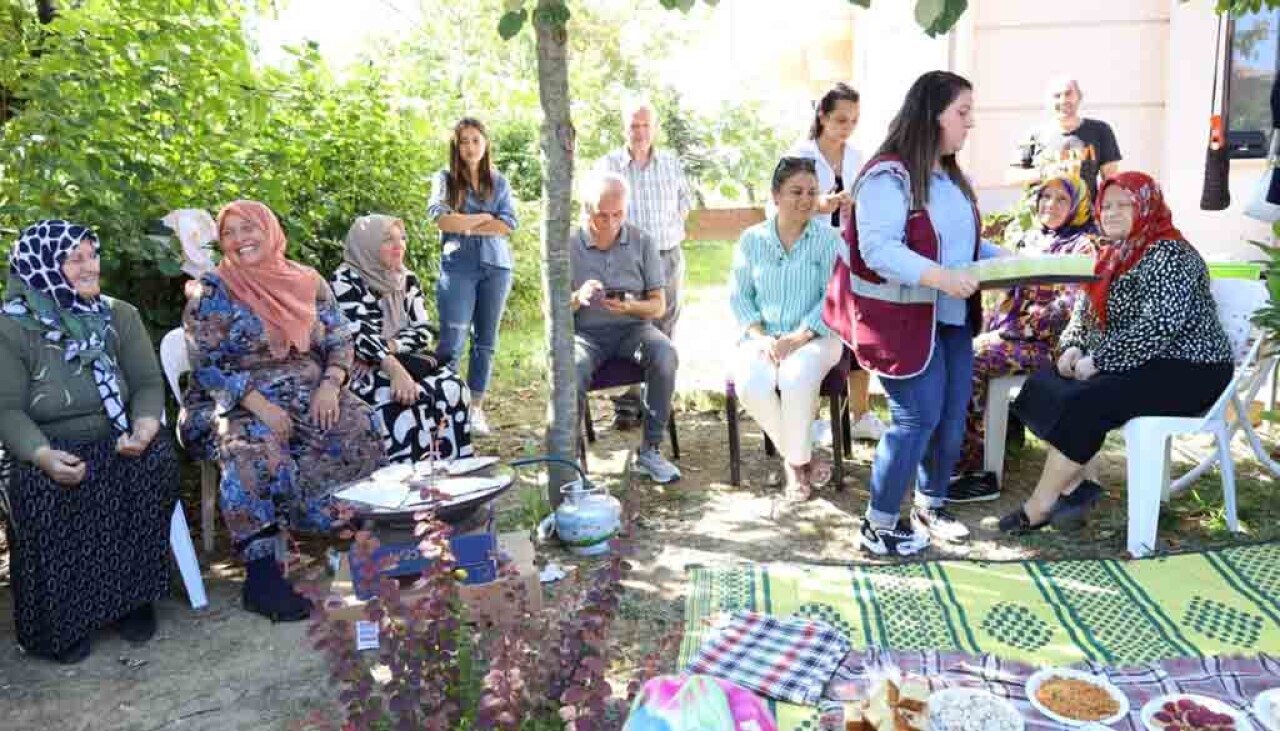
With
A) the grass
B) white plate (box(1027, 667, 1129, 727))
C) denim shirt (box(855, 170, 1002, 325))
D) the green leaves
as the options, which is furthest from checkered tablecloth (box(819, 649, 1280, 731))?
the grass

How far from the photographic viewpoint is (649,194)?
→ 18.0ft

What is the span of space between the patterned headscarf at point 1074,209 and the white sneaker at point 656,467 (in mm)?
1992

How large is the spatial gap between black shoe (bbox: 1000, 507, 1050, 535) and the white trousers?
0.85 metres

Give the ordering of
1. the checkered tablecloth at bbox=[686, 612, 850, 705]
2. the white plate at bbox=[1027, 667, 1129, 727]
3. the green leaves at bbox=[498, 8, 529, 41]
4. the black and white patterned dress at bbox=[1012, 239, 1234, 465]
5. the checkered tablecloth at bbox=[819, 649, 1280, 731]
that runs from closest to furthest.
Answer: the white plate at bbox=[1027, 667, 1129, 727] → the checkered tablecloth at bbox=[819, 649, 1280, 731] → the checkered tablecloth at bbox=[686, 612, 850, 705] → the green leaves at bbox=[498, 8, 529, 41] → the black and white patterned dress at bbox=[1012, 239, 1234, 465]

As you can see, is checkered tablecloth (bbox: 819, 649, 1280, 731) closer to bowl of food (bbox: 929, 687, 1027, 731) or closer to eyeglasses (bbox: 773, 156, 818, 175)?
bowl of food (bbox: 929, 687, 1027, 731)

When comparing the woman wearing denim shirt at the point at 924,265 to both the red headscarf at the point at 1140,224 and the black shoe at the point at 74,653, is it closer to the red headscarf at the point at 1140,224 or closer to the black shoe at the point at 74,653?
the red headscarf at the point at 1140,224

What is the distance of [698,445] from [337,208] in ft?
7.48

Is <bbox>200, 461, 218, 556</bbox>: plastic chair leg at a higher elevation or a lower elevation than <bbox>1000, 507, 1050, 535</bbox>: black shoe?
higher

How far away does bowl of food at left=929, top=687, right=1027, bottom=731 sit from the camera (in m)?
2.24

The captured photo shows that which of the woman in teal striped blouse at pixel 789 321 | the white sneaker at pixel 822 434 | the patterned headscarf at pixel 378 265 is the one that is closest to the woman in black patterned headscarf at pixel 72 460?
the patterned headscarf at pixel 378 265

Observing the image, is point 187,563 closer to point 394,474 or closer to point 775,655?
point 394,474

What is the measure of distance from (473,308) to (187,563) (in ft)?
7.46

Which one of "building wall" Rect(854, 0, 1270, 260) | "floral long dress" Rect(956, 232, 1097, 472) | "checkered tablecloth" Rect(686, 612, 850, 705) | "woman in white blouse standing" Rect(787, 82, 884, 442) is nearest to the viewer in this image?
"checkered tablecloth" Rect(686, 612, 850, 705)

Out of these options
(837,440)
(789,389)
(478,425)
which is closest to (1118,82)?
(837,440)
